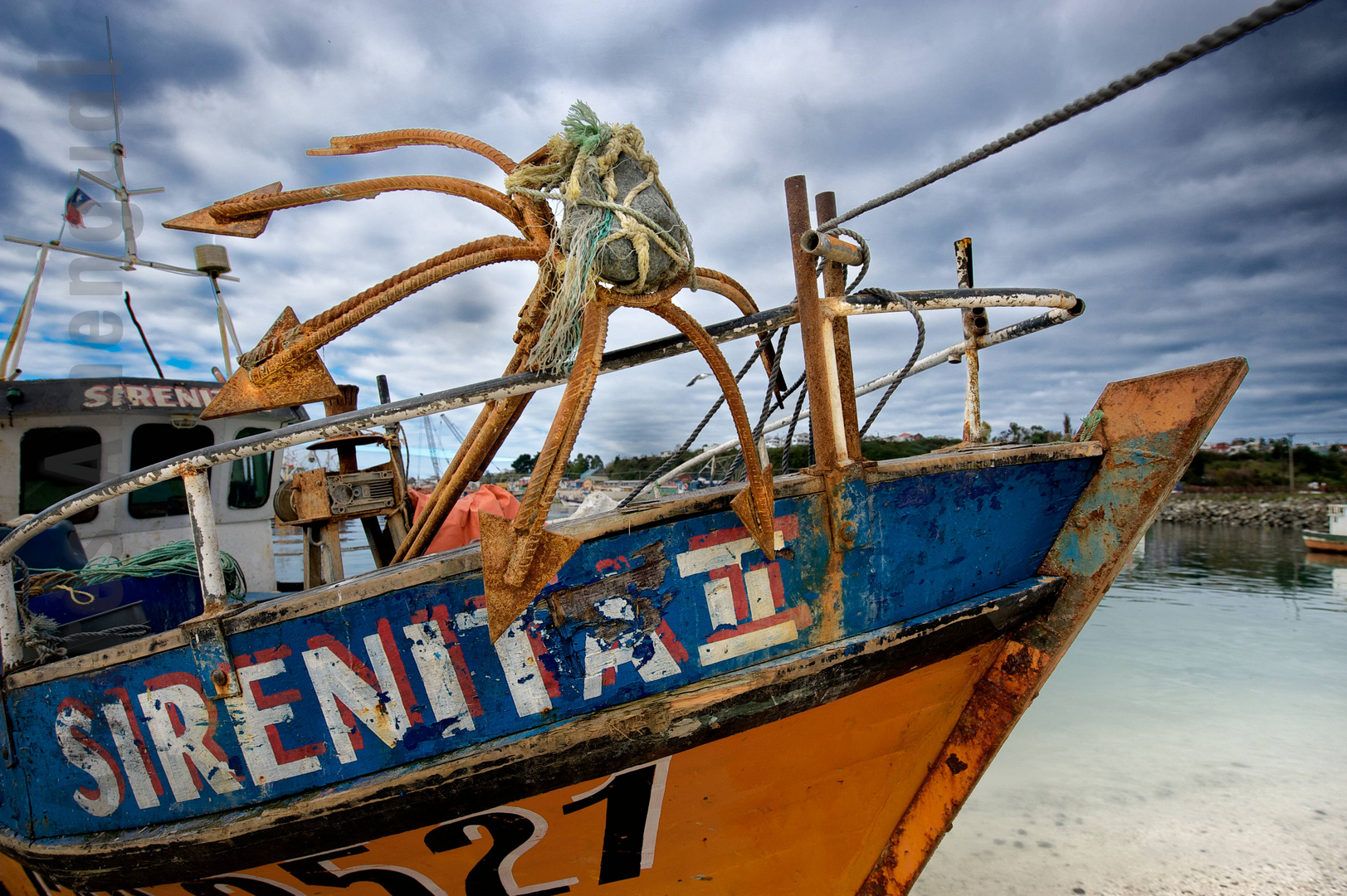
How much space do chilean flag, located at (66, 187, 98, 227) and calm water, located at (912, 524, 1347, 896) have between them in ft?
26.1

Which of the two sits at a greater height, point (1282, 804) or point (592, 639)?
point (592, 639)

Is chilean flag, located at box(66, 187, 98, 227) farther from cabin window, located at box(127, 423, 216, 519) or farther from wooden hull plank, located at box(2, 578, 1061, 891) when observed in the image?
wooden hull plank, located at box(2, 578, 1061, 891)

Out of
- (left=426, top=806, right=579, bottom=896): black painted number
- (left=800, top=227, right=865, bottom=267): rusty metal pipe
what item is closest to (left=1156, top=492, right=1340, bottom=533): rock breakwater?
(left=800, top=227, right=865, bottom=267): rusty metal pipe

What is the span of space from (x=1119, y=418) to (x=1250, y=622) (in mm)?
13721

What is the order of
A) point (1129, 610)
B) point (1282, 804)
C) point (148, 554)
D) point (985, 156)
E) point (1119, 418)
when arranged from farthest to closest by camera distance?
point (1129, 610), point (1282, 804), point (148, 554), point (1119, 418), point (985, 156)

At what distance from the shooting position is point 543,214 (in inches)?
73.6

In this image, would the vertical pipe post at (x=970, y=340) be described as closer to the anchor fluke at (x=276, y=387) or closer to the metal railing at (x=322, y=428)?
the metal railing at (x=322, y=428)

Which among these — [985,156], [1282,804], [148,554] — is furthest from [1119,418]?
[1282,804]

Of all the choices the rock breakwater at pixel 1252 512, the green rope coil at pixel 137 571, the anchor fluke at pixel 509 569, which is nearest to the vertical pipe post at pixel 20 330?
the green rope coil at pixel 137 571

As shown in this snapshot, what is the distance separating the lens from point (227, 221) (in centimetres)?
209

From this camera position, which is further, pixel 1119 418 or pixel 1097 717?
pixel 1097 717

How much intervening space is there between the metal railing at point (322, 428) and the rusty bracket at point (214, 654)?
4 cm

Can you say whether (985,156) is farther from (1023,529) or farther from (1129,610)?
(1129,610)

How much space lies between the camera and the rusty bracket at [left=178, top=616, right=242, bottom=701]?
70.9 inches
